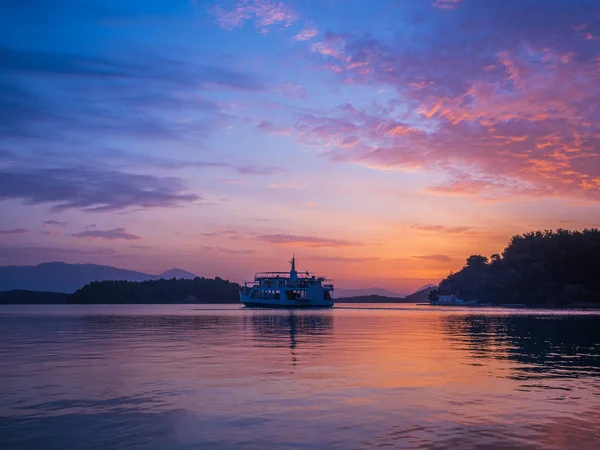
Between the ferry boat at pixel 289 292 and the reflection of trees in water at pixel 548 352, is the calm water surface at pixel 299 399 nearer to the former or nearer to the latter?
the reflection of trees in water at pixel 548 352

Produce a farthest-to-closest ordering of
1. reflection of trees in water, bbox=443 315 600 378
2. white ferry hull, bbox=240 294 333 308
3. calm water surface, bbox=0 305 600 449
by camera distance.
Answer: white ferry hull, bbox=240 294 333 308 < reflection of trees in water, bbox=443 315 600 378 < calm water surface, bbox=0 305 600 449

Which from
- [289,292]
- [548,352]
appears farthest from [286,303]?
[548,352]

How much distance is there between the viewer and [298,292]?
6181 inches

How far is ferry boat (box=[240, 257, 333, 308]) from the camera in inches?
6048

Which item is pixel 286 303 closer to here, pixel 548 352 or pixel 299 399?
pixel 548 352

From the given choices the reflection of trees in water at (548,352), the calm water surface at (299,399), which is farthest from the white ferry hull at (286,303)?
the calm water surface at (299,399)

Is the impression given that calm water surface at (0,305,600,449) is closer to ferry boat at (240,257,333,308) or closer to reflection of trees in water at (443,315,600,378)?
reflection of trees in water at (443,315,600,378)

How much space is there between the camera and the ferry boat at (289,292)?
154 m

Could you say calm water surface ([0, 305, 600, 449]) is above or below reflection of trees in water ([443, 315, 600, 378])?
above

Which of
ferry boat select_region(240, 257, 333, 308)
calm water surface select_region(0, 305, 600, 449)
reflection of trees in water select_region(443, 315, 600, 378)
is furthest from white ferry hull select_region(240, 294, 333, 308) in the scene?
calm water surface select_region(0, 305, 600, 449)

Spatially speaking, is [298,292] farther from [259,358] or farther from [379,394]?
[379,394]

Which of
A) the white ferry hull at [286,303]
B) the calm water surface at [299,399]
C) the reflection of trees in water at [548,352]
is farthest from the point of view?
the white ferry hull at [286,303]

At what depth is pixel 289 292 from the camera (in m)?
155

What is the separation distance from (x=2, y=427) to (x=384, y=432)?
10.8 m
